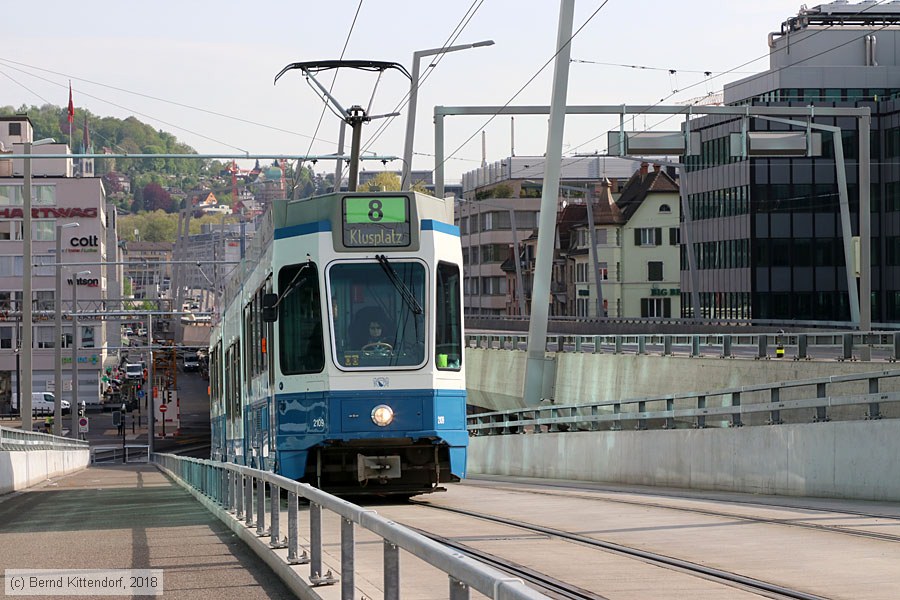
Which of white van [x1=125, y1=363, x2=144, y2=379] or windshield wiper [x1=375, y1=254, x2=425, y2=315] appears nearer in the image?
windshield wiper [x1=375, y1=254, x2=425, y2=315]

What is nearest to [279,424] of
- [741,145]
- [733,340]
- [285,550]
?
[285,550]

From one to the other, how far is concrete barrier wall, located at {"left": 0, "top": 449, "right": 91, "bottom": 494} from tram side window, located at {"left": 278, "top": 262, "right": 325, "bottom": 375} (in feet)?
43.7

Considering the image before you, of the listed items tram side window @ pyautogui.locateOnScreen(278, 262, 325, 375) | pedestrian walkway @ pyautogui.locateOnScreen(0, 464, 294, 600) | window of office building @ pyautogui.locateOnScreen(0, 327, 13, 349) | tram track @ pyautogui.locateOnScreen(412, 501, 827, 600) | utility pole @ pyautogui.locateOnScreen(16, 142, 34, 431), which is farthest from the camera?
window of office building @ pyautogui.locateOnScreen(0, 327, 13, 349)

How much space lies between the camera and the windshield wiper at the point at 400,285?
17.6 m

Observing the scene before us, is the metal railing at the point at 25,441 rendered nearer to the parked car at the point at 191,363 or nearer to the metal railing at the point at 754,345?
the metal railing at the point at 754,345

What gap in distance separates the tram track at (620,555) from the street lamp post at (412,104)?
23549 mm

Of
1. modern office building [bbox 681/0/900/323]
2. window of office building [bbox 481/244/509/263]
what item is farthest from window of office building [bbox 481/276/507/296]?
modern office building [bbox 681/0/900/323]

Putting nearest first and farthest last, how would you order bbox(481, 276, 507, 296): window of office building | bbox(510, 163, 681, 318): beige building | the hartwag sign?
bbox(510, 163, 681, 318): beige building, the hartwag sign, bbox(481, 276, 507, 296): window of office building

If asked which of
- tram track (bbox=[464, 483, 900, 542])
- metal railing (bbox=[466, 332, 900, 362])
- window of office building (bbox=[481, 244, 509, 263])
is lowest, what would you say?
tram track (bbox=[464, 483, 900, 542])

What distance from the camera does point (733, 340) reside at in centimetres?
3975

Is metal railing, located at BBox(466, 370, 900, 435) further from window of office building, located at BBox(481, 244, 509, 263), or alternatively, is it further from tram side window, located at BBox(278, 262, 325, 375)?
window of office building, located at BBox(481, 244, 509, 263)

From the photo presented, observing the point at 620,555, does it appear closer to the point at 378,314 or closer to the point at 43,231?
the point at 378,314

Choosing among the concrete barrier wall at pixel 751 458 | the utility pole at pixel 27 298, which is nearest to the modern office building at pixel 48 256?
the utility pole at pixel 27 298

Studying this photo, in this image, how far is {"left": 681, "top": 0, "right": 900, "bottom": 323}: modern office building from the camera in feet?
281
